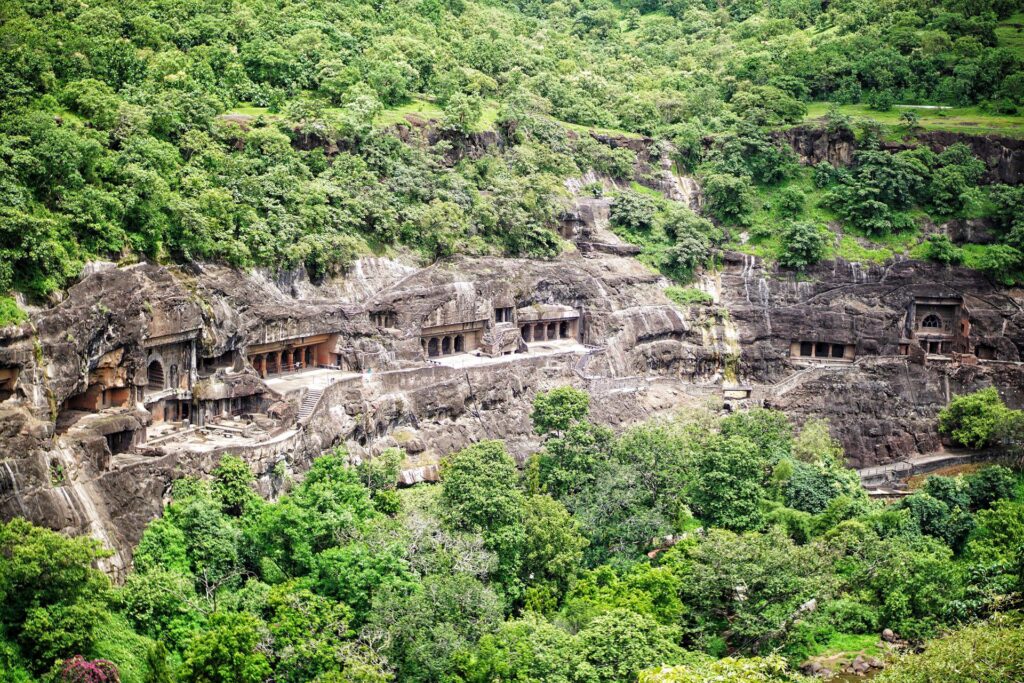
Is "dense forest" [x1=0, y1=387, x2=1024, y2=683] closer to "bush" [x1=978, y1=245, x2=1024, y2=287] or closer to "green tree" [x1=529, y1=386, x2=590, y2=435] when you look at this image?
"green tree" [x1=529, y1=386, x2=590, y2=435]

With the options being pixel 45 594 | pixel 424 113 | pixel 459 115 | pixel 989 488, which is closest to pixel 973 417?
pixel 989 488

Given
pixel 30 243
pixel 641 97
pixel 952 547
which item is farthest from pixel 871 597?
pixel 641 97

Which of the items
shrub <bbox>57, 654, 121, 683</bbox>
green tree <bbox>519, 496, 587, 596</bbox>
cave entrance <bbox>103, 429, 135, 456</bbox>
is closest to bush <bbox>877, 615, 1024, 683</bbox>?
green tree <bbox>519, 496, 587, 596</bbox>

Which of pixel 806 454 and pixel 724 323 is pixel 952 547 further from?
pixel 724 323

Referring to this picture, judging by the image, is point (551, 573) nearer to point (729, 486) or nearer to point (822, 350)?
point (729, 486)

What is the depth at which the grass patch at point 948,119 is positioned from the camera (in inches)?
2758

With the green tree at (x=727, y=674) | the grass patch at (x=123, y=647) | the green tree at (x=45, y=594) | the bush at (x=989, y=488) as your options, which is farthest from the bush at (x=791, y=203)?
the green tree at (x=45, y=594)

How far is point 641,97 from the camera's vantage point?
3056 inches

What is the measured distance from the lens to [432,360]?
52406 mm

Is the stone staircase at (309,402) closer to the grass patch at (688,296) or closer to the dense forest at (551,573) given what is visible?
the dense forest at (551,573)

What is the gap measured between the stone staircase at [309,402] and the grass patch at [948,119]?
41.8m

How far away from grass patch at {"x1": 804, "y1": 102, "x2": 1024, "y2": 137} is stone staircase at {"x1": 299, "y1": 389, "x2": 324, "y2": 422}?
41841 millimetres

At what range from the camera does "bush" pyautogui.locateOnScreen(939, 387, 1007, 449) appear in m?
54.9

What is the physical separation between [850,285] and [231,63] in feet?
113
